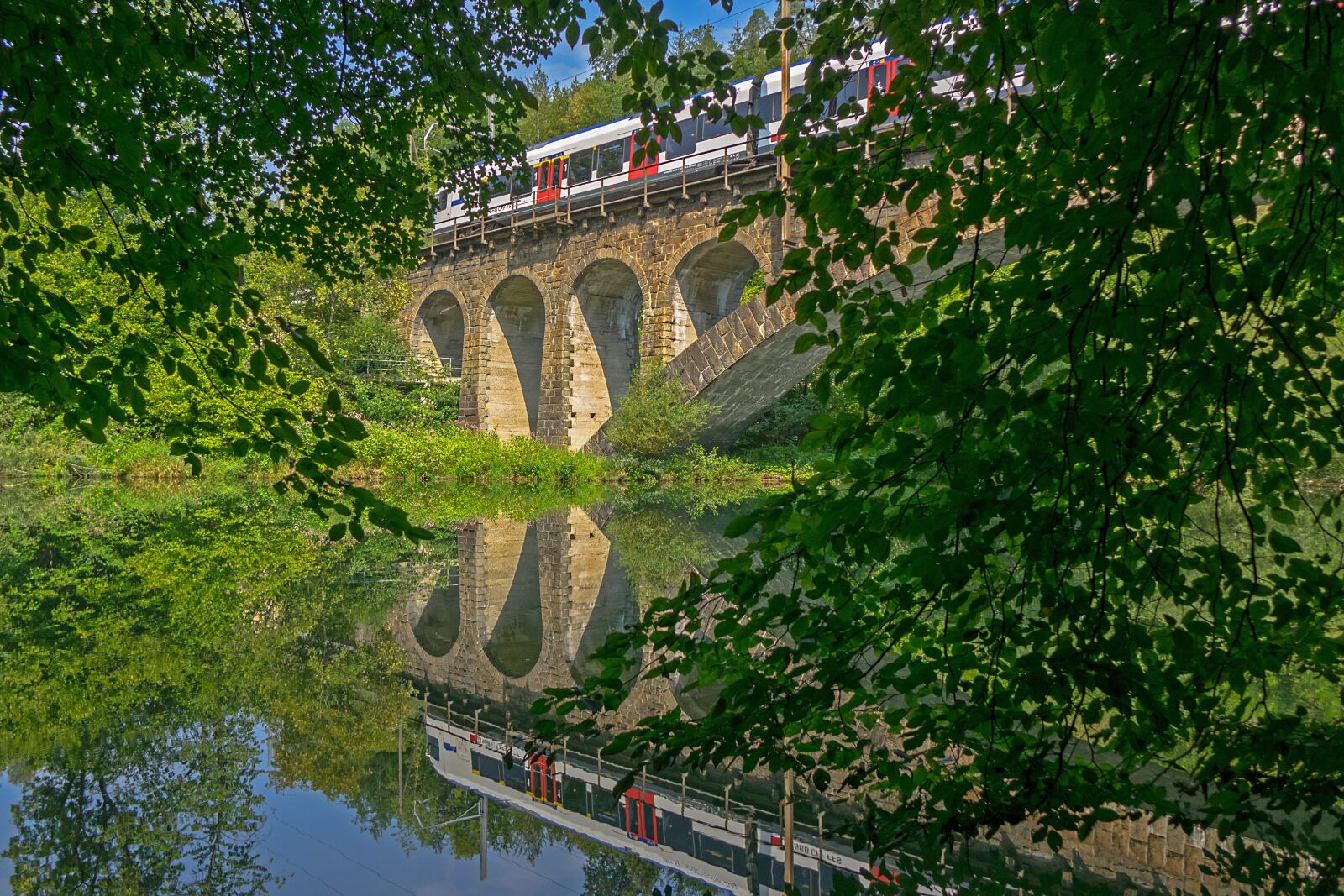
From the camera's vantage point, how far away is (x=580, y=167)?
19.8 m

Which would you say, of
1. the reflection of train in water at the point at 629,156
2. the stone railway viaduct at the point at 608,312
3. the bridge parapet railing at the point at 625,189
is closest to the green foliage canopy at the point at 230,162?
the stone railway viaduct at the point at 608,312

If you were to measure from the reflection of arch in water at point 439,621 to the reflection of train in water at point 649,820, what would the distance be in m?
1.68

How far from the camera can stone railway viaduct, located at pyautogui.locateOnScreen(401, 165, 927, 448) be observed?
54.9 feet

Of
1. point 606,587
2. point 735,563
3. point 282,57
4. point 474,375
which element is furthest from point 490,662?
point 474,375

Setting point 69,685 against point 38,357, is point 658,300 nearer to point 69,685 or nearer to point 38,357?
point 69,685

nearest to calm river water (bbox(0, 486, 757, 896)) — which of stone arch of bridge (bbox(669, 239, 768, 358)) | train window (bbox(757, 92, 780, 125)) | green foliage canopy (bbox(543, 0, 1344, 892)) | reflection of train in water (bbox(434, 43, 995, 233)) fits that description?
green foliage canopy (bbox(543, 0, 1344, 892))

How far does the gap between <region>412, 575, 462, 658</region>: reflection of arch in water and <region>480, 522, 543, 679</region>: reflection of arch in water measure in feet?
0.62

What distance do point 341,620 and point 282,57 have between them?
3.31 meters

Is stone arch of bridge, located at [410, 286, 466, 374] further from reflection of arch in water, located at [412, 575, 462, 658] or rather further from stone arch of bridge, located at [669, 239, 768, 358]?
reflection of arch in water, located at [412, 575, 462, 658]

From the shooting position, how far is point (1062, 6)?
1.63 metres

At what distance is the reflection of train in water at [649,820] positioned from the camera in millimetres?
2895

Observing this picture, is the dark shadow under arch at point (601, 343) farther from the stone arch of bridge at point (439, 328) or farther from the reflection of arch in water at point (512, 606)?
the reflection of arch in water at point (512, 606)

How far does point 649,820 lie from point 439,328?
23072mm

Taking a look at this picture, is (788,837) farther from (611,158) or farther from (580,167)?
(580,167)
